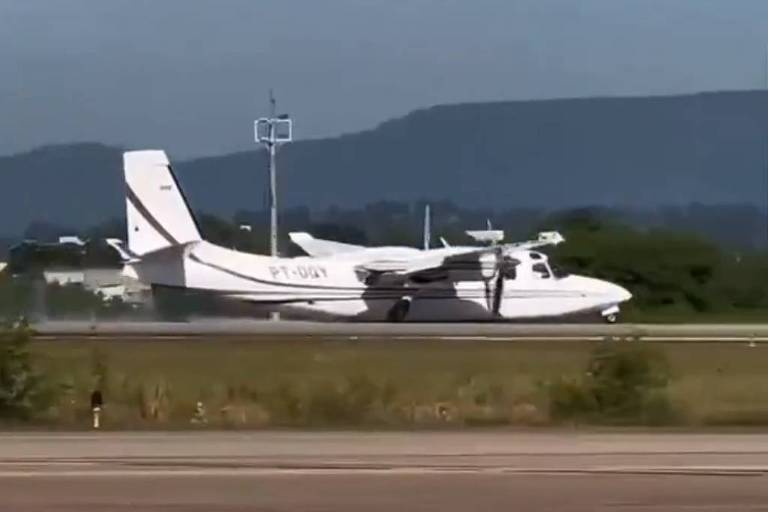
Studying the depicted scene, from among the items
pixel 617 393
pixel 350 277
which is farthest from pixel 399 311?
pixel 617 393

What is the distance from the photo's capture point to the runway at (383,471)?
13.6 meters

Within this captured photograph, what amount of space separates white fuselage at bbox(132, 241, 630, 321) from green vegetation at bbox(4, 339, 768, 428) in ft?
70.6

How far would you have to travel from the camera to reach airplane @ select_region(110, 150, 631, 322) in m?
57.5

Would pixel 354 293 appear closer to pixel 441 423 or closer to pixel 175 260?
pixel 175 260

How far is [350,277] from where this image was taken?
59.1m

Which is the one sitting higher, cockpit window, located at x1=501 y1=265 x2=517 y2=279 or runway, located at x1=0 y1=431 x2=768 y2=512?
cockpit window, located at x1=501 y1=265 x2=517 y2=279

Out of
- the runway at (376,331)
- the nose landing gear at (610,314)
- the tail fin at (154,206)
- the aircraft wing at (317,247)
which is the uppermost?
the tail fin at (154,206)

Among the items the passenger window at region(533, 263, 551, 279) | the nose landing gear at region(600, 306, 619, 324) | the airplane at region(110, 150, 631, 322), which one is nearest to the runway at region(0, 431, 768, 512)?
the airplane at region(110, 150, 631, 322)

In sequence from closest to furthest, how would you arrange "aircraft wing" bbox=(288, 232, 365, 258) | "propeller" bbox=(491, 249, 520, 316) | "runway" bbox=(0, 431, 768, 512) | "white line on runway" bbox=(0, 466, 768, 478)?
1. "runway" bbox=(0, 431, 768, 512)
2. "white line on runway" bbox=(0, 466, 768, 478)
3. "propeller" bbox=(491, 249, 520, 316)
4. "aircraft wing" bbox=(288, 232, 365, 258)

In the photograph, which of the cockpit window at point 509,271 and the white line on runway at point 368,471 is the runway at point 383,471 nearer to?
the white line on runway at point 368,471

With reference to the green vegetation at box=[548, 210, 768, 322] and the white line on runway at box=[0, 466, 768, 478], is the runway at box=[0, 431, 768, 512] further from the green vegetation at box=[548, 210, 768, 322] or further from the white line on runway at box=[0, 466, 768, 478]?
the green vegetation at box=[548, 210, 768, 322]

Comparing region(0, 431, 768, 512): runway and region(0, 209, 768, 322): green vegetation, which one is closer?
region(0, 431, 768, 512): runway

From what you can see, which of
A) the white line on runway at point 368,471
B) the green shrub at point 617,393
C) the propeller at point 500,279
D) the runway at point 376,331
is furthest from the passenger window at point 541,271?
the white line on runway at point 368,471

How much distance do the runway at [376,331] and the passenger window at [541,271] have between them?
511 centimetres
